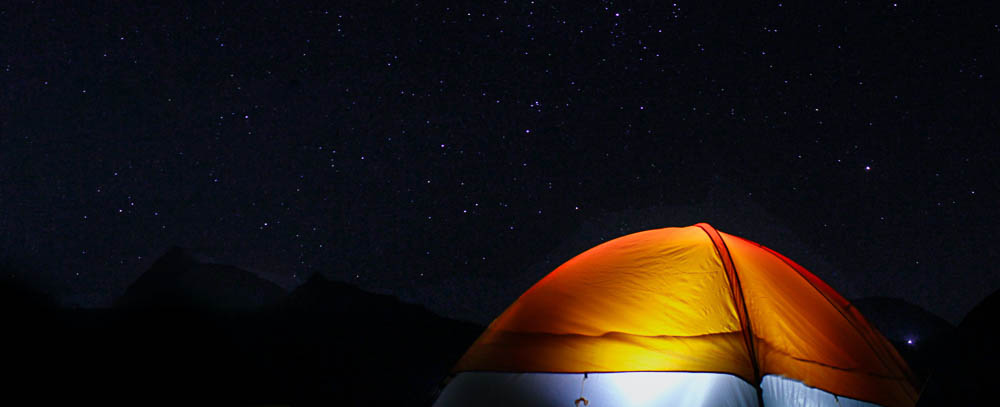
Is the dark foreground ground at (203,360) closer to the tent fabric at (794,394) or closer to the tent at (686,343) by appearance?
the tent at (686,343)

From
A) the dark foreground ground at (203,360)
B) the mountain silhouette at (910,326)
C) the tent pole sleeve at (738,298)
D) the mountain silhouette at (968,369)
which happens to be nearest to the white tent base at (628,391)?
the tent pole sleeve at (738,298)

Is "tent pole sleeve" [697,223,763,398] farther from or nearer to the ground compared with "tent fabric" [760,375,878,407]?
farther from the ground

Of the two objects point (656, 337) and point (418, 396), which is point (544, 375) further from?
point (418, 396)

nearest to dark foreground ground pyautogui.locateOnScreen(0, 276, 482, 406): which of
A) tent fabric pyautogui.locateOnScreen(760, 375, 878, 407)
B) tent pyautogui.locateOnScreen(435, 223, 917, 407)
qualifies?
tent pyautogui.locateOnScreen(435, 223, 917, 407)

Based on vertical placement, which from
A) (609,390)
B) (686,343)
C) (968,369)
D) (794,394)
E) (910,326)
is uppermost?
(686,343)

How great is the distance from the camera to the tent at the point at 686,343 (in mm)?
4645

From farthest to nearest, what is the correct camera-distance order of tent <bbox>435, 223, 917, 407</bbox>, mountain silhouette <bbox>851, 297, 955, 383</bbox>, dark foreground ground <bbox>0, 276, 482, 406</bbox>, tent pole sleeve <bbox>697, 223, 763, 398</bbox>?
mountain silhouette <bbox>851, 297, 955, 383</bbox>
dark foreground ground <bbox>0, 276, 482, 406</bbox>
tent <bbox>435, 223, 917, 407</bbox>
tent pole sleeve <bbox>697, 223, 763, 398</bbox>

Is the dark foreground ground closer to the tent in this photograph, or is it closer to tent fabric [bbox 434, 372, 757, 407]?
tent fabric [bbox 434, 372, 757, 407]

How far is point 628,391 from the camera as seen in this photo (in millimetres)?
4898

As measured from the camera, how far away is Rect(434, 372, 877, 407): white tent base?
4.66 metres

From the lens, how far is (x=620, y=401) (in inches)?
192

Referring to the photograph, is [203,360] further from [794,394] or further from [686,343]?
[794,394]

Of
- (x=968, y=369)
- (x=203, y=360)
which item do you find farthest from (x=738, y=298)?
(x=203, y=360)

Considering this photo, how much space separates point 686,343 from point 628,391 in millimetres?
645
